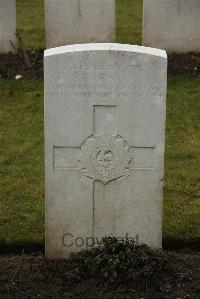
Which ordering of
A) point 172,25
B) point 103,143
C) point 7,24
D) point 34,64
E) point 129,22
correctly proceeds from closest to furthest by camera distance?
point 103,143 → point 34,64 → point 7,24 → point 172,25 → point 129,22

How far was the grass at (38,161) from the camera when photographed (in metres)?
5.55

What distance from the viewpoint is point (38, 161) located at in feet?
22.6

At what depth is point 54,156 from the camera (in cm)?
474

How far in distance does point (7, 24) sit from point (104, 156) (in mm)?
5904

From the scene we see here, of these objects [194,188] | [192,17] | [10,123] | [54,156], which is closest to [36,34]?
[192,17]

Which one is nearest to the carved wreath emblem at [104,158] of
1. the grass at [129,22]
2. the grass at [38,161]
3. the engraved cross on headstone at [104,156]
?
the engraved cross on headstone at [104,156]

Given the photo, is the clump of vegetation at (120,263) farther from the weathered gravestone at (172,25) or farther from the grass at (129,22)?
the grass at (129,22)

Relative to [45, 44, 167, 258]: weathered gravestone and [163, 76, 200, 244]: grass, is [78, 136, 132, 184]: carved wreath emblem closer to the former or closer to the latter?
[45, 44, 167, 258]: weathered gravestone

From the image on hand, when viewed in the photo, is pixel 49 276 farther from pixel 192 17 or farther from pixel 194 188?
pixel 192 17

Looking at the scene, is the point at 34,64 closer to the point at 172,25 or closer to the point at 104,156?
the point at 172,25

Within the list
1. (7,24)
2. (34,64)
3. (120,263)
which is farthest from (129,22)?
(120,263)

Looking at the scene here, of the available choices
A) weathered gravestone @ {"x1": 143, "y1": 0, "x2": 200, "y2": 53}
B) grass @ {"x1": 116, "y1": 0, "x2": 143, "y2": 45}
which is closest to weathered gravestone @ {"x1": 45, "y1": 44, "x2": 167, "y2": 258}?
weathered gravestone @ {"x1": 143, "y1": 0, "x2": 200, "y2": 53}

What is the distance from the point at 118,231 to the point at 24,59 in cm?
555

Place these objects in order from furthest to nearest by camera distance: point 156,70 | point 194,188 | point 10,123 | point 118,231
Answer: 1. point 10,123
2. point 194,188
3. point 118,231
4. point 156,70
